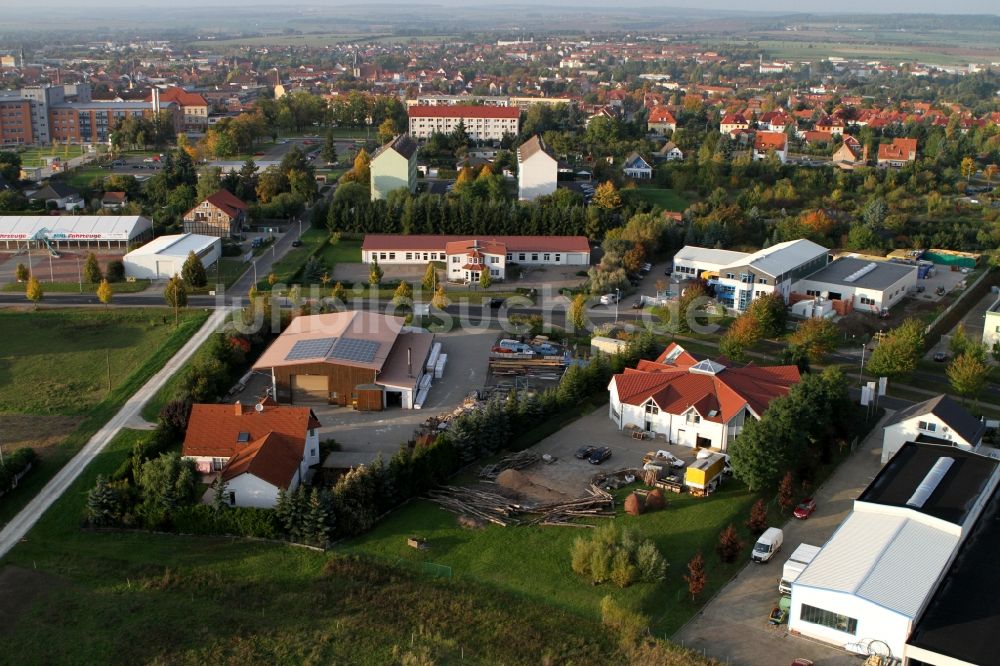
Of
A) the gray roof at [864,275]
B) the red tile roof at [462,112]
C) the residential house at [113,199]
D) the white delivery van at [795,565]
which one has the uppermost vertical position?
the red tile roof at [462,112]

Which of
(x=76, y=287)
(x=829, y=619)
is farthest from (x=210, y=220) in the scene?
(x=829, y=619)

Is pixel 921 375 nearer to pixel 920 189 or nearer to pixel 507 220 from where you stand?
pixel 507 220

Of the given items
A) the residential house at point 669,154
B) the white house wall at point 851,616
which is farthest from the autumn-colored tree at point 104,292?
the residential house at point 669,154

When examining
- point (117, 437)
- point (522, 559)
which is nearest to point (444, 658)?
point (522, 559)

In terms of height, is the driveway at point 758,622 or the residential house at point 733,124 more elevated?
the residential house at point 733,124

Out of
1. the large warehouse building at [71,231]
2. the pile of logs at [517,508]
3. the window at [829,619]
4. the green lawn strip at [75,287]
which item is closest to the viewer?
the window at [829,619]

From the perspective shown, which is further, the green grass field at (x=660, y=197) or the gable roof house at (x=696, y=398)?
the green grass field at (x=660, y=197)

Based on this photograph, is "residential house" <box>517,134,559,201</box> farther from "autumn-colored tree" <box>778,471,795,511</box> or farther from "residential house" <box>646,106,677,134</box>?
"residential house" <box>646,106,677,134</box>

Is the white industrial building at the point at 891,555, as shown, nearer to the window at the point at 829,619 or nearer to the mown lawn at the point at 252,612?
the window at the point at 829,619
